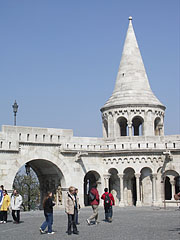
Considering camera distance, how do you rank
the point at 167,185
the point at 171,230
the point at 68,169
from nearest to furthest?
the point at 171,230 < the point at 68,169 < the point at 167,185

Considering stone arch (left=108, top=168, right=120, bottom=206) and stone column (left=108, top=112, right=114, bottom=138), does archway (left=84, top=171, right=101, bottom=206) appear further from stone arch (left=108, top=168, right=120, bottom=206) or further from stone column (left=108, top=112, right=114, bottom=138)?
stone column (left=108, top=112, right=114, bottom=138)

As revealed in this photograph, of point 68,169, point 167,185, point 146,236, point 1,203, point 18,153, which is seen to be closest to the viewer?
point 146,236

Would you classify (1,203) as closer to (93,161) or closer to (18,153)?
(18,153)

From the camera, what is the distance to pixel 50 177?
83.7 feet

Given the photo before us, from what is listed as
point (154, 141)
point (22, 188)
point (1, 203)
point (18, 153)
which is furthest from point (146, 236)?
point (22, 188)

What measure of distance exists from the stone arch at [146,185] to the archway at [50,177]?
15.9 feet

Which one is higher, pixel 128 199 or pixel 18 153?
pixel 18 153

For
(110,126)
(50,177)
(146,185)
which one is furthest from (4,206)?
(110,126)

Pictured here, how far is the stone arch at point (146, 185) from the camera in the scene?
2452cm

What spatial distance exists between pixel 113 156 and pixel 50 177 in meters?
4.18

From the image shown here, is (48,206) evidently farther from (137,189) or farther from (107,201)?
(137,189)

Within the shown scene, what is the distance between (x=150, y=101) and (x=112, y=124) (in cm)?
291

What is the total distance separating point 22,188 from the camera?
40000 mm

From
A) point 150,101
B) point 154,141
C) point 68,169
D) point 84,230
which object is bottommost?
point 84,230
